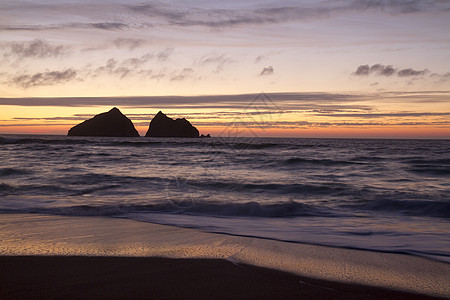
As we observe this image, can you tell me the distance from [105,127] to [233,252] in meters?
116

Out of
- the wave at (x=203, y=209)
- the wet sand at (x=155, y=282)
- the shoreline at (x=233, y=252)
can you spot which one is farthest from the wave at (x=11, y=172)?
the wet sand at (x=155, y=282)

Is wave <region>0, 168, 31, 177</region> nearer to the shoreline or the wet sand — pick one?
the shoreline

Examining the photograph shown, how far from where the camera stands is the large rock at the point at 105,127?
11419cm

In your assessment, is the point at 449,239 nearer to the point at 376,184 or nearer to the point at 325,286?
the point at 325,286

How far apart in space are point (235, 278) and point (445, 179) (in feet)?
41.5

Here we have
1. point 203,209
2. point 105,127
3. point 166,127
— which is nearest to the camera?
point 203,209

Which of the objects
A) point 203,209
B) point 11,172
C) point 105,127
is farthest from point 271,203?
point 105,127

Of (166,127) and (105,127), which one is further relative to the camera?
(105,127)

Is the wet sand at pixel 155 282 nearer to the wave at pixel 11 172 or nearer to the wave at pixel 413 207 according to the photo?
the wave at pixel 413 207

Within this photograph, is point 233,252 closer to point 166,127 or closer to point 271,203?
A: point 271,203

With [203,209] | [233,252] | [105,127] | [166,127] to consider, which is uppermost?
[166,127]

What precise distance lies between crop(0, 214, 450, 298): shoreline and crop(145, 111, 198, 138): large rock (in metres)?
84.5

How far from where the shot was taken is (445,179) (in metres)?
13.1

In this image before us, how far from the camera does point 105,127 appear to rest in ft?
373
